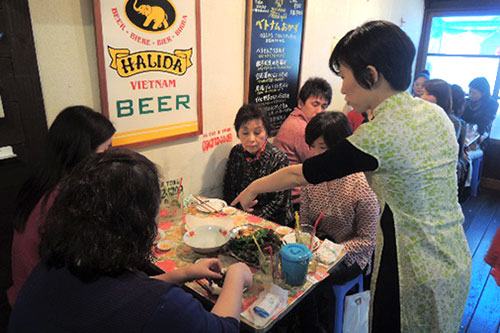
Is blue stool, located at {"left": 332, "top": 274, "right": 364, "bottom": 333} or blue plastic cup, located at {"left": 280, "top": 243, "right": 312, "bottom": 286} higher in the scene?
blue plastic cup, located at {"left": 280, "top": 243, "right": 312, "bottom": 286}

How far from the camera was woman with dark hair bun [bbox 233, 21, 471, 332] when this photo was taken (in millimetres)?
1062

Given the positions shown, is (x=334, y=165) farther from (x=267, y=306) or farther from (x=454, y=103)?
(x=454, y=103)

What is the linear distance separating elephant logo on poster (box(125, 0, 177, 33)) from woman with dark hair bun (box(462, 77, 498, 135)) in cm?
402

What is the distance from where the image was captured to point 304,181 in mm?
1235

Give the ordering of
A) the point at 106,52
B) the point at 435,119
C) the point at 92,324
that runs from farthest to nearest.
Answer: the point at 106,52 → the point at 435,119 → the point at 92,324

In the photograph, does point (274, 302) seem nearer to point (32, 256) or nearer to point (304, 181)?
point (304, 181)

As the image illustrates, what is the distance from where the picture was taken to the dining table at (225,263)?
1224 mm

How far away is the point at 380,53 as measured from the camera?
41.8 inches

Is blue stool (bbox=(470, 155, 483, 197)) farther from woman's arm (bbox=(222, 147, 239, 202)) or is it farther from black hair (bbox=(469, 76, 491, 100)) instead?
woman's arm (bbox=(222, 147, 239, 202))

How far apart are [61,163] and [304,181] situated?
98 centimetres

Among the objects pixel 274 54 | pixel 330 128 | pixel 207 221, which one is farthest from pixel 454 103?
pixel 207 221

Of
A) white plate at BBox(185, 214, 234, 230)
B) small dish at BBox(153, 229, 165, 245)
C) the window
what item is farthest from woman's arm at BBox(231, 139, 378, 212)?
the window

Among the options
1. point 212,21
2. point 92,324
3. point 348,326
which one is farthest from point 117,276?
point 212,21

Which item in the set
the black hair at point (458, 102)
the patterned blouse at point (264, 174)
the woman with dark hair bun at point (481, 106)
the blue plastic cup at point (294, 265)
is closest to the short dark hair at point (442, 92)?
the black hair at point (458, 102)
